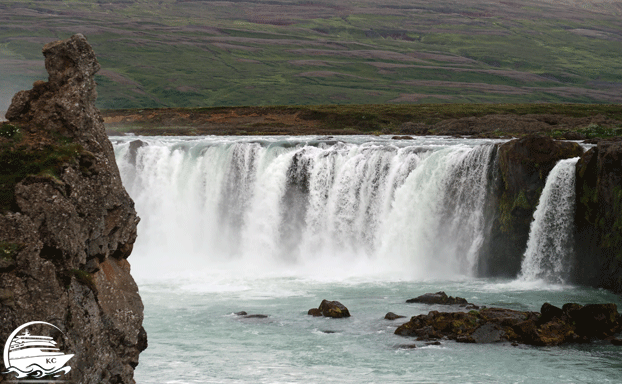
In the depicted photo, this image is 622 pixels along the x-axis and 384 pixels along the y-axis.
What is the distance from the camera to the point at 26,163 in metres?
10.8

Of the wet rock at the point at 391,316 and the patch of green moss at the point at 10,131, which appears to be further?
the wet rock at the point at 391,316

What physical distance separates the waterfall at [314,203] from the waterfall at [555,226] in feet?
10.5

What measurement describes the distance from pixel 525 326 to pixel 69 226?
655 inches

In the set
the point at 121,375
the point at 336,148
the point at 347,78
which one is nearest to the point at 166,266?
the point at 336,148

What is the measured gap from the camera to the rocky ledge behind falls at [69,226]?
32.6 feet

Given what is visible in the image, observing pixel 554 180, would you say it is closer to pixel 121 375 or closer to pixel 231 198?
pixel 231 198

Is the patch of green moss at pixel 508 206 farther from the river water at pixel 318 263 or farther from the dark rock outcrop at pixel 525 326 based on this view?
the dark rock outcrop at pixel 525 326

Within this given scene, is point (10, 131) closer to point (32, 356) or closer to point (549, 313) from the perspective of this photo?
point (32, 356)

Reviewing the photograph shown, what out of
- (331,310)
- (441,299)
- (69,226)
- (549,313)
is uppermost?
(69,226)

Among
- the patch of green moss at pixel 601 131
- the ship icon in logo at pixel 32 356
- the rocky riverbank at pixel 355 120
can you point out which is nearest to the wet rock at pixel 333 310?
the ship icon in logo at pixel 32 356

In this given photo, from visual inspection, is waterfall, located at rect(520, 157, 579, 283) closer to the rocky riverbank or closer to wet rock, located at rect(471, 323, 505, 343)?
wet rock, located at rect(471, 323, 505, 343)

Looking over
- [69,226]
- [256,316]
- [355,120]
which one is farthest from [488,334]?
[355,120]

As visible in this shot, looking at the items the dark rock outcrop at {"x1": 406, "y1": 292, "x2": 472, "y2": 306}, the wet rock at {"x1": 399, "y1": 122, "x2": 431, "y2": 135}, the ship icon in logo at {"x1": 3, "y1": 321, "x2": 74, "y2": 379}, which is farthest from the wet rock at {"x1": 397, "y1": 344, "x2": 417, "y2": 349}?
the wet rock at {"x1": 399, "y1": 122, "x2": 431, "y2": 135}

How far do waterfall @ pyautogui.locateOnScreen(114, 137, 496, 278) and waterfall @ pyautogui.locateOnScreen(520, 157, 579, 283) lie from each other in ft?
10.5
